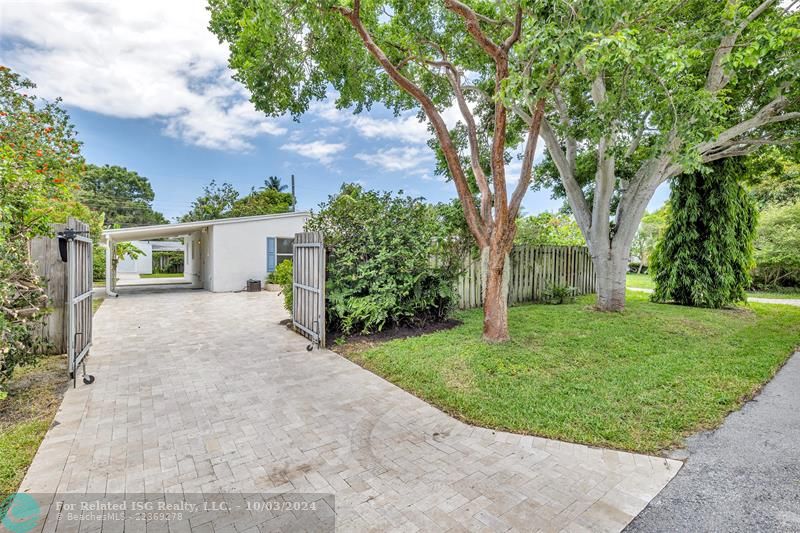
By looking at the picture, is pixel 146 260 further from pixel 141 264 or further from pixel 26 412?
pixel 26 412

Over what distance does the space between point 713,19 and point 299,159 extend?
95.9 ft

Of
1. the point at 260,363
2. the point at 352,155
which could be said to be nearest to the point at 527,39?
the point at 260,363

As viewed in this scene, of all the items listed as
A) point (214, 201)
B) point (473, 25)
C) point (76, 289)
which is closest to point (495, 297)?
point (473, 25)

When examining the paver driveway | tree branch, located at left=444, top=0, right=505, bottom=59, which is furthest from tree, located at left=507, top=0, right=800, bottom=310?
the paver driveway

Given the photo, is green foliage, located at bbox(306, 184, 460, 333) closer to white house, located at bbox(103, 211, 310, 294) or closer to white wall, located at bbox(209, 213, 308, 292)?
white house, located at bbox(103, 211, 310, 294)

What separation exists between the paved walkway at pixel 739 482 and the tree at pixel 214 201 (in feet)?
105

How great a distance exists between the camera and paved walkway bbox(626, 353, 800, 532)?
6.61ft

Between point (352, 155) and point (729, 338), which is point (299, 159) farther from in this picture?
point (729, 338)

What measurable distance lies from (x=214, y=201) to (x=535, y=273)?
28822 millimetres

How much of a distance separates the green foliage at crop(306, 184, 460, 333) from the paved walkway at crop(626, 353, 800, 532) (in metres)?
4.17

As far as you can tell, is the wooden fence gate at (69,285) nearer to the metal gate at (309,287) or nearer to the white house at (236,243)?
the metal gate at (309,287)

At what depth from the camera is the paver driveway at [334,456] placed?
2.12 metres

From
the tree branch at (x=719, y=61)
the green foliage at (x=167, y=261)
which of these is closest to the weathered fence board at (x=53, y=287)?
the tree branch at (x=719, y=61)

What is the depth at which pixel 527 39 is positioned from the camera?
352 centimetres
